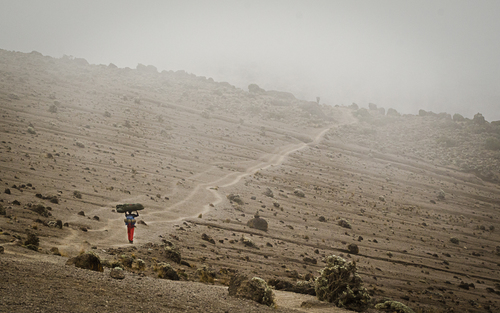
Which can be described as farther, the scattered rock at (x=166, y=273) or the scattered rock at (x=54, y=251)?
the scattered rock at (x=166, y=273)

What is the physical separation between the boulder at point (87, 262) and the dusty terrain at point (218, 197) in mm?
326

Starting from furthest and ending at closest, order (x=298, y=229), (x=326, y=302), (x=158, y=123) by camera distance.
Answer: (x=158, y=123)
(x=298, y=229)
(x=326, y=302)

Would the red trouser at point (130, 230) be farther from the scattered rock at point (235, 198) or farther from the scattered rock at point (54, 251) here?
the scattered rock at point (235, 198)

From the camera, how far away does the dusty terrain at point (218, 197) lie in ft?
34.2

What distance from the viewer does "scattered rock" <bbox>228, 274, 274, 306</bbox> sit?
9.49 meters

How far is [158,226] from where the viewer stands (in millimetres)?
18562

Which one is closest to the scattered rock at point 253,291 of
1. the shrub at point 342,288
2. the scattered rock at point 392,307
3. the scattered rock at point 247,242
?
the shrub at point 342,288

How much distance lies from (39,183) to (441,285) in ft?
86.3

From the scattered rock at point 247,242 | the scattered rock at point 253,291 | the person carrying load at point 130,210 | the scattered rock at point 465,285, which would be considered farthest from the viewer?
the scattered rock at point 465,285

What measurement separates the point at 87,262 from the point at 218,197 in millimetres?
19186

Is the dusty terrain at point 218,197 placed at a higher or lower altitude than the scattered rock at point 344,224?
higher

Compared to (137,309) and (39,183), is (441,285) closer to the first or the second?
(137,309)

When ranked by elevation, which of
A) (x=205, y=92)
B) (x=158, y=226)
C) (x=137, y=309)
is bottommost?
(x=158, y=226)

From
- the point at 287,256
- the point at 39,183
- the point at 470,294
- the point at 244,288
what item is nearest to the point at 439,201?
the point at 470,294
